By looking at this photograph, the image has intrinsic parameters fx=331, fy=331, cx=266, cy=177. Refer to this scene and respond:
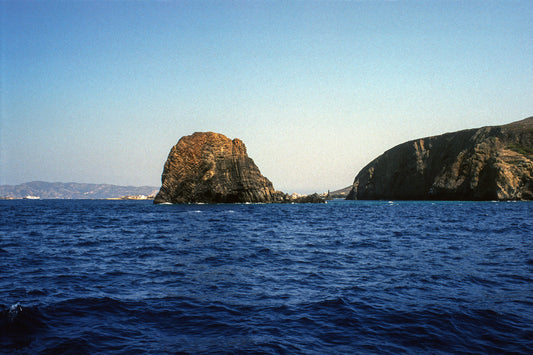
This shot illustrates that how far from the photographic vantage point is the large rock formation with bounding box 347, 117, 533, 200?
361ft

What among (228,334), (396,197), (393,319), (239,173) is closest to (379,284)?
(393,319)

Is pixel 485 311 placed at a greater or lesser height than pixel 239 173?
lesser

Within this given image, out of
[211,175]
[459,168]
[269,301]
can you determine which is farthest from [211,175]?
[269,301]

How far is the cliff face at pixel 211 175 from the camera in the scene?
4323 inches

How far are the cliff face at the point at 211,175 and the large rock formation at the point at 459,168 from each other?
243ft

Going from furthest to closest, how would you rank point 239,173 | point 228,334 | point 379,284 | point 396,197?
1. point 396,197
2. point 239,173
3. point 379,284
4. point 228,334

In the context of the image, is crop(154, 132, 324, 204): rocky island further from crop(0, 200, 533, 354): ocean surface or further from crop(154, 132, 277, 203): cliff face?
crop(0, 200, 533, 354): ocean surface

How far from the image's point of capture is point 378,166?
174m

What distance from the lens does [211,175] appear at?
10806 cm

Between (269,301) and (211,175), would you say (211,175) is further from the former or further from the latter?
(269,301)

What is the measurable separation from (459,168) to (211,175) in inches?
3766

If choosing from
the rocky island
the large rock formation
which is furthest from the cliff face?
the large rock formation

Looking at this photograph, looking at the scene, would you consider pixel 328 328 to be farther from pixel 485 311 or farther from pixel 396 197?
pixel 396 197

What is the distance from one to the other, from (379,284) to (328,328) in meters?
5.02
